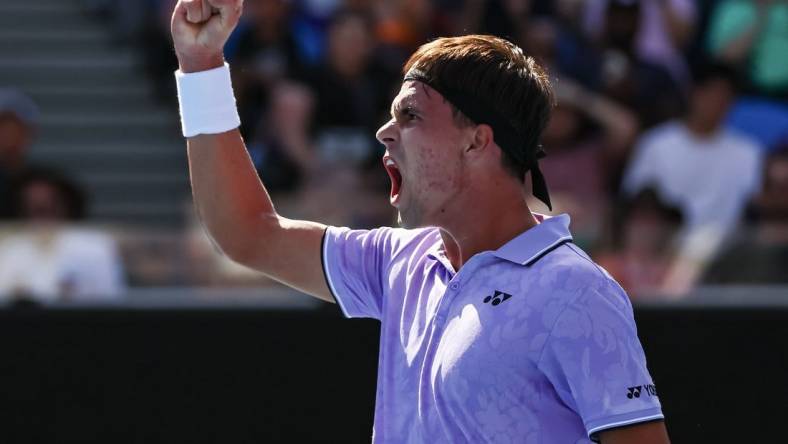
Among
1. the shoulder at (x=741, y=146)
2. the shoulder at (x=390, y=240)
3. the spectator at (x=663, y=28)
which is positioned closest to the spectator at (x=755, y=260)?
the shoulder at (x=741, y=146)

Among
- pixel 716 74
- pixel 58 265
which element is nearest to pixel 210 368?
pixel 58 265

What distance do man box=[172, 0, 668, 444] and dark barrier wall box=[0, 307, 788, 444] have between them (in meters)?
2.45

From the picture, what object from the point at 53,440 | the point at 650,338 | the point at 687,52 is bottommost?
the point at 53,440

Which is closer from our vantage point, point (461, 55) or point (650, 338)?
point (461, 55)

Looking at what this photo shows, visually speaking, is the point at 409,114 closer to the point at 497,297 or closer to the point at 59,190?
the point at 497,297

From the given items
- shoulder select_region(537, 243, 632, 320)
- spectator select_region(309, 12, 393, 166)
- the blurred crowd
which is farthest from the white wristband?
spectator select_region(309, 12, 393, 166)

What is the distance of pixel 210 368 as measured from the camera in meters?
5.48

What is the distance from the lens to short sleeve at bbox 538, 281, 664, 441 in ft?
7.81

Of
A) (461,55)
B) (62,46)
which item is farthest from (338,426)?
(62,46)

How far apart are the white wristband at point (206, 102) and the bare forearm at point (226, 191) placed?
0.02 metres

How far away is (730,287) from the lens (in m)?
5.66

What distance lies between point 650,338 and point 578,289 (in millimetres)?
2954

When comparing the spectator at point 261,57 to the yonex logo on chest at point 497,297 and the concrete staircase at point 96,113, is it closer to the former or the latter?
the concrete staircase at point 96,113

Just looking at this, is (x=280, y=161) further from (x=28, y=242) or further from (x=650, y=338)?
(x=650, y=338)
